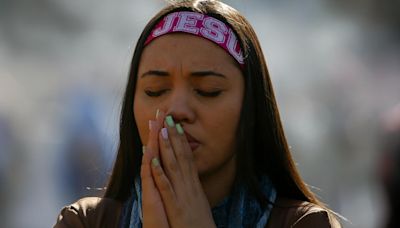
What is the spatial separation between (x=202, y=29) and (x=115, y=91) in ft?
14.4

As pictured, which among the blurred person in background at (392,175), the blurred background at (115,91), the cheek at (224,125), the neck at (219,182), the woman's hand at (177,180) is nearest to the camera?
the woman's hand at (177,180)

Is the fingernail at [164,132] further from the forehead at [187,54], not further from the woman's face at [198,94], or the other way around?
the forehead at [187,54]

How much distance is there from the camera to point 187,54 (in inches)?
122

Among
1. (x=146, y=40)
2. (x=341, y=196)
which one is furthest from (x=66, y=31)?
(x=146, y=40)

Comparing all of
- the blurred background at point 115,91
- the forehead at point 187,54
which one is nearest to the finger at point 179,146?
the forehead at point 187,54

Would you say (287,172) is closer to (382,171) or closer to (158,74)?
(382,171)

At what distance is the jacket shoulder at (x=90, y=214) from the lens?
325cm

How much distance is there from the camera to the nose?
9.95ft

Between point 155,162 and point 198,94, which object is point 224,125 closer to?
point 198,94

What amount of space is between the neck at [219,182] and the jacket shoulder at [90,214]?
0.35m

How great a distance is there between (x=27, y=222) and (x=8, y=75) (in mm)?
1966

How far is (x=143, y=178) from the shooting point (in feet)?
9.95

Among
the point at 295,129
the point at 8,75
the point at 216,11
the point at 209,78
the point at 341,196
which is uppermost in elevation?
the point at 216,11

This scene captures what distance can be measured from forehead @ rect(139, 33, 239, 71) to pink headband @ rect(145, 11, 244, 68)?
0.06 ft
